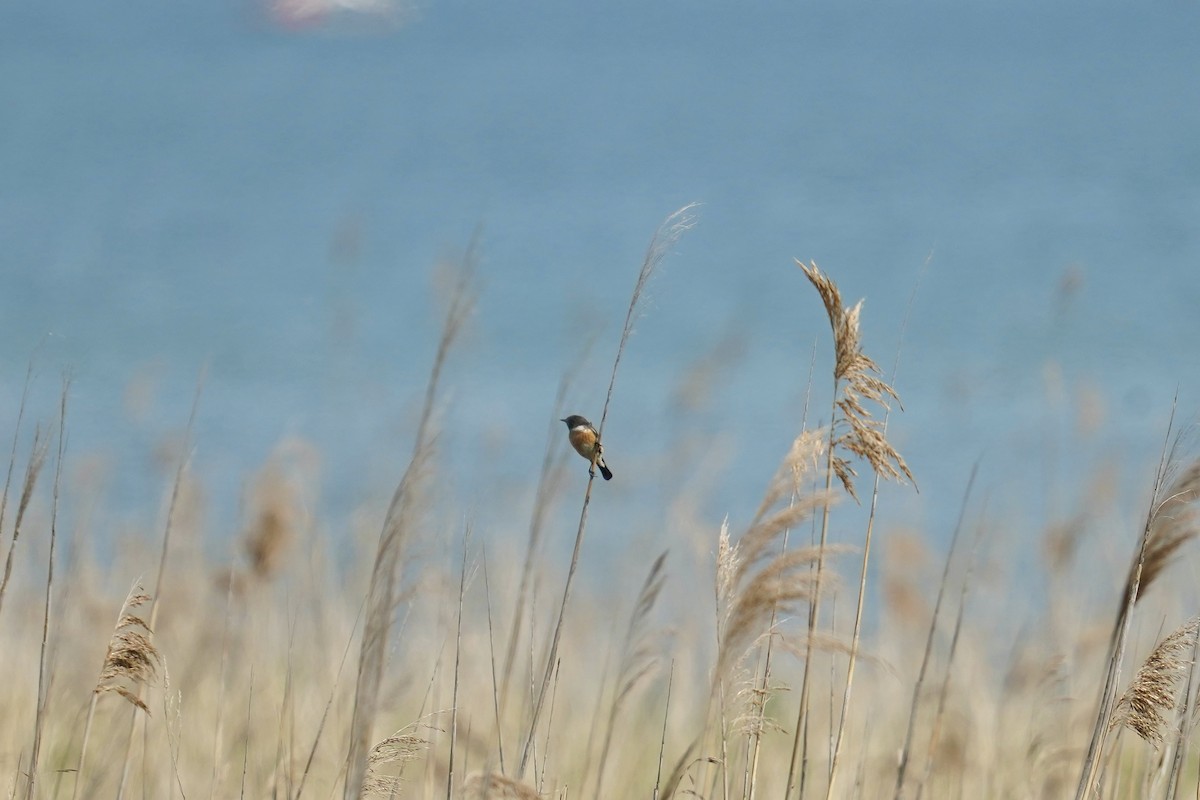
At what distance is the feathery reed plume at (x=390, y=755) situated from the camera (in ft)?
7.56

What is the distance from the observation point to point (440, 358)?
1816 mm

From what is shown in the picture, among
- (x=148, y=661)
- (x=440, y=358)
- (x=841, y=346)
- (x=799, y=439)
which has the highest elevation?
(x=841, y=346)

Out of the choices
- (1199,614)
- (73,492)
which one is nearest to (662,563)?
(1199,614)

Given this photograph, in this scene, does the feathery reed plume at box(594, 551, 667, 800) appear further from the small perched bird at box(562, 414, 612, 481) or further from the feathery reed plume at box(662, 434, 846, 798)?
the small perched bird at box(562, 414, 612, 481)

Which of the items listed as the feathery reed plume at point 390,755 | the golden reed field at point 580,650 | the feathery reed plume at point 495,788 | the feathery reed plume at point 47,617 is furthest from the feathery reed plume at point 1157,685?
the feathery reed plume at point 47,617

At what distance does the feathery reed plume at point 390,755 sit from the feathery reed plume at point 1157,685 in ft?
4.96

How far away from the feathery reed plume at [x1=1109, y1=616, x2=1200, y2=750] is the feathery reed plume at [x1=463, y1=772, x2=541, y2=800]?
4.35 ft

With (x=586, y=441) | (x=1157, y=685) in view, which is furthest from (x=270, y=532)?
(x=1157, y=685)

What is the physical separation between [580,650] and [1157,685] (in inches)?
157

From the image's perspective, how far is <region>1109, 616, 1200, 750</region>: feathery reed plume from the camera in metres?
2.46

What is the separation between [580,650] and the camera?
6.20m

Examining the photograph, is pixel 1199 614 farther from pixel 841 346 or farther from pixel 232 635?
pixel 232 635

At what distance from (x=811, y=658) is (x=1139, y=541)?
76 centimetres

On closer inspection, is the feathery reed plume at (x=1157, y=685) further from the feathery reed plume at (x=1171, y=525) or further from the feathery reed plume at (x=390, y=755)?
the feathery reed plume at (x=390, y=755)
